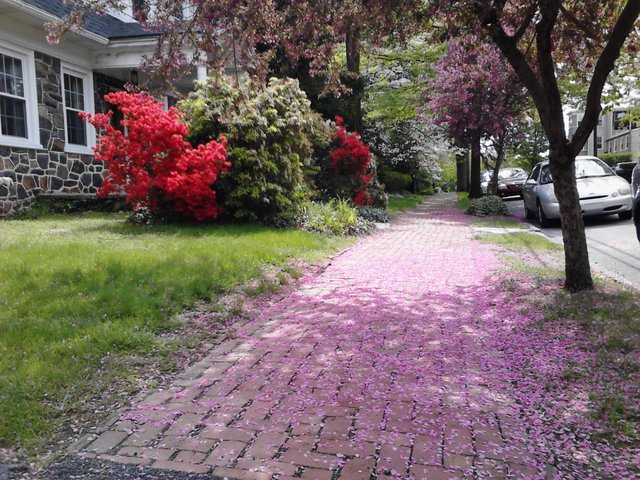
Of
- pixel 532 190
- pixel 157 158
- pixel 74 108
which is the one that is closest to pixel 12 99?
pixel 74 108

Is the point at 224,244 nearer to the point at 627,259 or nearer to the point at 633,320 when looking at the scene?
the point at 633,320

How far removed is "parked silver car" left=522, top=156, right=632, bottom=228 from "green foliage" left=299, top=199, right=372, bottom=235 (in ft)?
13.4

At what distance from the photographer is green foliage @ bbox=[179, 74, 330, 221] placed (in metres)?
9.94

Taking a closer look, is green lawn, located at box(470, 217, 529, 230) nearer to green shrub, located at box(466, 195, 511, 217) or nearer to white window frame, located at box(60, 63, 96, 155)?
green shrub, located at box(466, 195, 511, 217)

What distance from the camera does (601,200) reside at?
38.1 ft

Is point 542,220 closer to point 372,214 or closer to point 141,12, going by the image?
point 372,214

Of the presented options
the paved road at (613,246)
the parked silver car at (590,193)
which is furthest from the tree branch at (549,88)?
the parked silver car at (590,193)

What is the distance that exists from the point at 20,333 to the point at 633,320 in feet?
15.9

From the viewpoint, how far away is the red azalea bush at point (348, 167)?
14398 mm

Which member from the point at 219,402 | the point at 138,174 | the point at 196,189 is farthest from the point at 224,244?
the point at 219,402

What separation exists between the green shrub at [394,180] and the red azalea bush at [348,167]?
10633 mm

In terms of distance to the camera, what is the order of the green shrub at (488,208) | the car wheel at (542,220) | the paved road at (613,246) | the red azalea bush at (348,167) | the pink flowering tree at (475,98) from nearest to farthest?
1. the paved road at (613,246)
2. the car wheel at (542,220)
3. the red azalea bush at (348,167)
4. the pink flowering tree at (475,98)
5. the green shrub at (488,208)

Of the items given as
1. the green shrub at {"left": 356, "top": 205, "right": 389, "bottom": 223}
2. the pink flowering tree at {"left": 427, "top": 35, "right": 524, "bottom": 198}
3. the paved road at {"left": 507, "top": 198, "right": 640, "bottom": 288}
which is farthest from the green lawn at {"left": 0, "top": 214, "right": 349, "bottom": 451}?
the pink flowering tree at {"left": 427, "top": 35, "right": 524, "bottom": 198}

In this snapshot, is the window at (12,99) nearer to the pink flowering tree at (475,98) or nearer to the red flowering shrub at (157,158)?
the red flowering shrub at (157,158)
